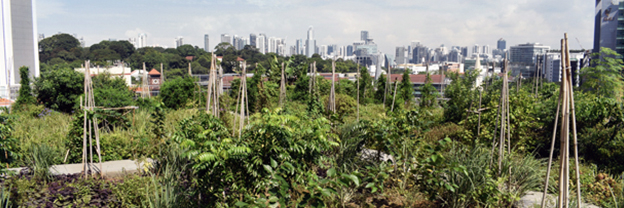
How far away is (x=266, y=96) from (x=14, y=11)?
4083cm

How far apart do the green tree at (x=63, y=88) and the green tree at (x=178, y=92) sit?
2.43 meters

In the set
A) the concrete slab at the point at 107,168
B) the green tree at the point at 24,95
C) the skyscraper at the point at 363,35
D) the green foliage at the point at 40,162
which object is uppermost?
the skyscraper at the point at 363,35

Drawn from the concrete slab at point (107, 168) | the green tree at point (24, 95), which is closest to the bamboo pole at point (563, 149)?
the concrete slab at point (107, 168)

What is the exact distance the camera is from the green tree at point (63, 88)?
1142cm

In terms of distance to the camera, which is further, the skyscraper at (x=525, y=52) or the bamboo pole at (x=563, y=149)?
the skyscraper at (x=525, y=52)

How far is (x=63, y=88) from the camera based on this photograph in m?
11.6

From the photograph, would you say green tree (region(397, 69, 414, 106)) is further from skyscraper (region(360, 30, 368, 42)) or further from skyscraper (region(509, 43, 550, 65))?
skyscraper (region(360, 30, 368, 42))

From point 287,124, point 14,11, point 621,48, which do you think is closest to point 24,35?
point 14,11

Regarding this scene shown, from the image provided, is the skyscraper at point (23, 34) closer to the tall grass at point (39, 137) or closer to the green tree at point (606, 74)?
the tall grass at point (39, 137)

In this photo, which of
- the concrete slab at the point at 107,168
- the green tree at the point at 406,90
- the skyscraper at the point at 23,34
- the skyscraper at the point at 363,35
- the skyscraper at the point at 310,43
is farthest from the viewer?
the skyscraper at the point at 363,35

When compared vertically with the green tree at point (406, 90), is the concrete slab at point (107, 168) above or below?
below

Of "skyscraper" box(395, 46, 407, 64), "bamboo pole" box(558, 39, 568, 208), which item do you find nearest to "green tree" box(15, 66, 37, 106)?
"bamboo pole" box(558, 39, 568, 208)

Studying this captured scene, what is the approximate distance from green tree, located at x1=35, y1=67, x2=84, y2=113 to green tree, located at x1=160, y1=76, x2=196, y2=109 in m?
2.43

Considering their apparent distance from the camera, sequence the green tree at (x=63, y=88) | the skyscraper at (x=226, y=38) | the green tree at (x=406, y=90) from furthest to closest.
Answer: the skyscraper at (x=226, y=38), the green tree at (x=406, y=90), the green tree at (x=63, y=88)
